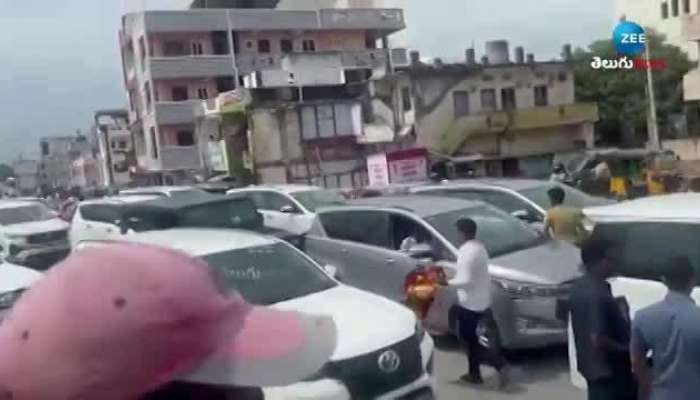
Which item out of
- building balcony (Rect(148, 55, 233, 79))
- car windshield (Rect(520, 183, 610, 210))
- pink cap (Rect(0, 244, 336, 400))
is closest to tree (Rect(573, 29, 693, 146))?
building balcony (Rect(148, 55, 233, 79))

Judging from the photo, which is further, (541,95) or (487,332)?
(541,95)

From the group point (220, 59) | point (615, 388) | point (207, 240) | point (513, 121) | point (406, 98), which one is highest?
point (220, 59)

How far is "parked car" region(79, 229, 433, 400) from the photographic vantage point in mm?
5207

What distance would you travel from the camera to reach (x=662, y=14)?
2351 inches

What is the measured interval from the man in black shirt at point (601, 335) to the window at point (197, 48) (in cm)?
4721

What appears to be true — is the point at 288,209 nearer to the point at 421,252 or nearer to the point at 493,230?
the point at 493,230

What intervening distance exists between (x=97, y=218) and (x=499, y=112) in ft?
82.7

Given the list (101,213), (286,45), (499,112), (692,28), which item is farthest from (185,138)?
(101,213)

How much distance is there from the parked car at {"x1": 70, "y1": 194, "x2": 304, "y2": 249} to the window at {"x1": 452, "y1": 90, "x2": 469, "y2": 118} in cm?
2320

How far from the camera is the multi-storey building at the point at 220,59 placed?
1679 inches

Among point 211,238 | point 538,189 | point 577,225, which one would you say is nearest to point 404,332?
point 211,238

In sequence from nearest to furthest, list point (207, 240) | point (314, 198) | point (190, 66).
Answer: point (207, 240), point (314, 198), point (190, 66)

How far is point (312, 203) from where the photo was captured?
→ 56.5 ft

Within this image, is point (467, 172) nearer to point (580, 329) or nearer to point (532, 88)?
point (532, 88)
